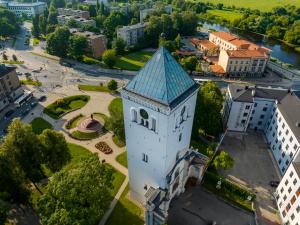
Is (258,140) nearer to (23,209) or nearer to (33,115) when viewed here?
(23,209)

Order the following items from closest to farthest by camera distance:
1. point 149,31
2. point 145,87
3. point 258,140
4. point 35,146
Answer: point 145,87 → point 35,146 → point 258,140 → point 149,31

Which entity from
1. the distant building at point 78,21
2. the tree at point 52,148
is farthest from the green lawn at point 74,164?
the distant building at point 78,21

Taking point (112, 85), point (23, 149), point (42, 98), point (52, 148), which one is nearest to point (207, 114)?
point (112, 85)

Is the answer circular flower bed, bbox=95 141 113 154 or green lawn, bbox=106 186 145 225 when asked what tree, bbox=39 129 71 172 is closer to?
circular flower bed, bbox=95 141 113 154

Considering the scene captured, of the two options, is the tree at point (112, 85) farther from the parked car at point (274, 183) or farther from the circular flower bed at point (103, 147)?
the parked car at point (274, 183)

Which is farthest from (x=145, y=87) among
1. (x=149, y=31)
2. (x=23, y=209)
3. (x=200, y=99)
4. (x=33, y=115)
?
(x=149, y=31)
